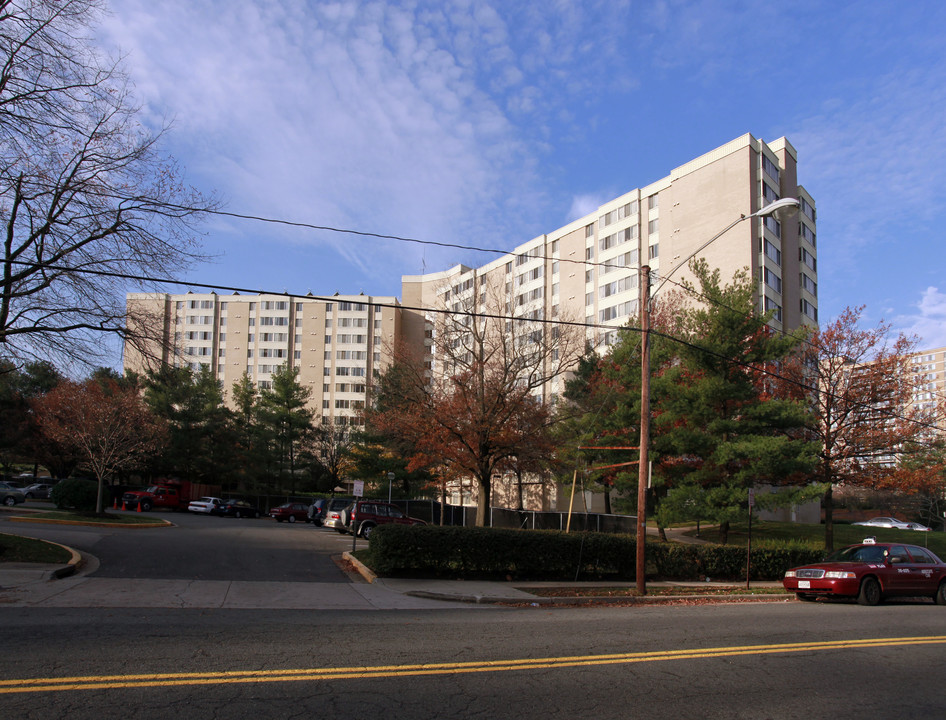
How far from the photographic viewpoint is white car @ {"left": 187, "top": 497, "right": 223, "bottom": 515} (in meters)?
43.0

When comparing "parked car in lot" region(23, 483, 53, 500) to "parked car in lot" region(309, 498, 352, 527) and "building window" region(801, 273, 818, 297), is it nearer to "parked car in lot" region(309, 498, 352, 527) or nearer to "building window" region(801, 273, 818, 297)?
"parked car in lot" region(309, 498, 352, 527)

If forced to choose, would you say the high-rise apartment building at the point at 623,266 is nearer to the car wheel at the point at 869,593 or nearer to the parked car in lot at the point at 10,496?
the parked car in lot at the point at 10,496

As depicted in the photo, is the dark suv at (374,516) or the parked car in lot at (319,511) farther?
the parked car in lot at (319,511)

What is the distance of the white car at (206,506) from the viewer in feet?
141

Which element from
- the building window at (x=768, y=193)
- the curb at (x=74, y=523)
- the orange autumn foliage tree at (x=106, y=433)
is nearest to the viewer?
the curb at (x=74, y=523)

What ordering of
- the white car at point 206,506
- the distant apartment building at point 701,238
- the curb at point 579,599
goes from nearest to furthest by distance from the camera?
the curb at point 579,599 < the white car at point 206,506 < the distant apartment building at point 701,238

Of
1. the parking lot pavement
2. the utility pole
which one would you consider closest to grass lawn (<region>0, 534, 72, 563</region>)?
the parking lot pavement

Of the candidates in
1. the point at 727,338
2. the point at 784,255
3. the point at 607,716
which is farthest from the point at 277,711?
the point at 784,255

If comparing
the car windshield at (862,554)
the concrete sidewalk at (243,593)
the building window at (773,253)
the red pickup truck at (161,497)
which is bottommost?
the red pickup truck at (161,497)

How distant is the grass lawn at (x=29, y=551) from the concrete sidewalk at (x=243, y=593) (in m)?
0.49

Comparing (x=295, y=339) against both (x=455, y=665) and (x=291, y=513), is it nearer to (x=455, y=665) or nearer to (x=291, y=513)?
(x=291, y=513)

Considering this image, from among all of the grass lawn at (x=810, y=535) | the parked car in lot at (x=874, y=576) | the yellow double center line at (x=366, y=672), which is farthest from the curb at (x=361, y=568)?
the grass lawn at (x=810, y=535)

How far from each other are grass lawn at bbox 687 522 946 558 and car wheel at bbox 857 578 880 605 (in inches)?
747

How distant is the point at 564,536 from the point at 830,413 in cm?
1722
